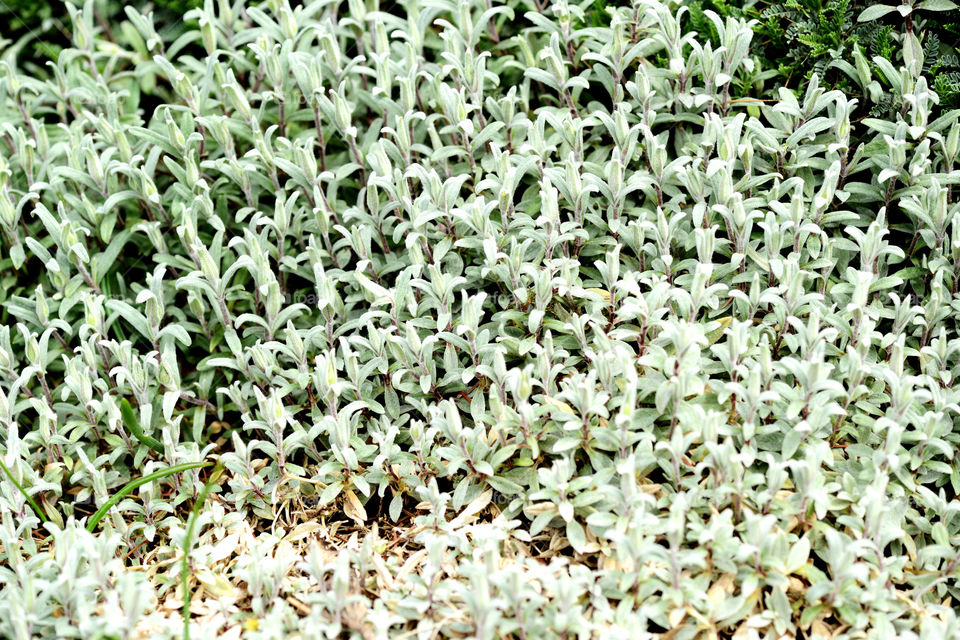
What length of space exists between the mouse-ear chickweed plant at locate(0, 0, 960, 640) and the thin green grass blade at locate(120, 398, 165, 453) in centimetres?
2

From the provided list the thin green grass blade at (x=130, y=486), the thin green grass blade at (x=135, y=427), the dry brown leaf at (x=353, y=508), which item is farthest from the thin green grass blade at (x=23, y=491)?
the dry brown leaf at (x=353, y=508)

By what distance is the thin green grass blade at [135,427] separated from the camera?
10.6 ft

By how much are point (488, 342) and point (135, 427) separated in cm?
134

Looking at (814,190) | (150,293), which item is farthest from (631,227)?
(150,293)

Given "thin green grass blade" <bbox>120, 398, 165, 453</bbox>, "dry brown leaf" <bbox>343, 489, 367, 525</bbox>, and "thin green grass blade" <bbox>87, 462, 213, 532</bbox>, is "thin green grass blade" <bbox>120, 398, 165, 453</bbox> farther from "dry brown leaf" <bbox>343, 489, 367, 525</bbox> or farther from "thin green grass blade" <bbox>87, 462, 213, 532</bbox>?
"dry brown leaf" <bbox>343, 489, 367, 525</bbox>

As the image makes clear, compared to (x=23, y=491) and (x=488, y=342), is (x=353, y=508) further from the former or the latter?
(x=23, y=491)

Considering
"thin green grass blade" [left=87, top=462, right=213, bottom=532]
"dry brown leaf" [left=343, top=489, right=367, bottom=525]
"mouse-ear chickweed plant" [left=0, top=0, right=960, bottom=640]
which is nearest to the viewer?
"mouse-ear chickweed plant" [left=0, top=0, right=960, bottom=640]

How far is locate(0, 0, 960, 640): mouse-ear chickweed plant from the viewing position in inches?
109

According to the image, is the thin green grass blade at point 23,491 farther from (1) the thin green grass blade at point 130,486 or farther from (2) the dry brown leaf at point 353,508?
(2) the dry brown leaf at point 353,508

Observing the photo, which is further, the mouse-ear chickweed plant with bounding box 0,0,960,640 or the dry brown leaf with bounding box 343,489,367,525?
the dry brown leaf with bounding box 343,489,367,525

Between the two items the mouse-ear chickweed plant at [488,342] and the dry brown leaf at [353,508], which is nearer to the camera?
the mouse-ear chickweed plant at [488,342]

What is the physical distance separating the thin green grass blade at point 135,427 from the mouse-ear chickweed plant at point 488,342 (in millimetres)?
17

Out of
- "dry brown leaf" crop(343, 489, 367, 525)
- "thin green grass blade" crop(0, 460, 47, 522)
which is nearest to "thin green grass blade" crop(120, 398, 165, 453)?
"thin green grass blade" crop(0, 460, 47, 522)

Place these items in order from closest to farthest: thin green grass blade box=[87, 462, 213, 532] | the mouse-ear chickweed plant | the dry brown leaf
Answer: the mouse-ear chickweed plant < thin green grass blade box=[87, 462, 213, 532] < the dry brown leaf
